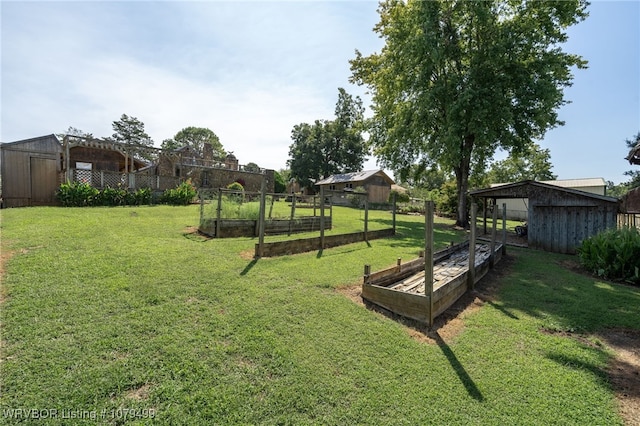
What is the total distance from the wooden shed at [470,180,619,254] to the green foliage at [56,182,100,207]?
18605 mm

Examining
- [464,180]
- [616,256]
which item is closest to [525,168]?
[464,180]

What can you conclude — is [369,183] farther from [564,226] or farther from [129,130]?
[129,130]

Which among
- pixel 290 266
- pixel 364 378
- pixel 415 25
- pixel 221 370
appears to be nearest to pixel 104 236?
pixel 290 266

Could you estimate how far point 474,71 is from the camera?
15000mm

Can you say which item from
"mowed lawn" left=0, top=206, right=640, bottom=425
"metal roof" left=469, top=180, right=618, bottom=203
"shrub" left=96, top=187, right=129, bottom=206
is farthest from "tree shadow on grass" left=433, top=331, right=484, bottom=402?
"shrub" left=96, top=187, right=129, bottom=206

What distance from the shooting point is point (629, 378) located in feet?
9.82

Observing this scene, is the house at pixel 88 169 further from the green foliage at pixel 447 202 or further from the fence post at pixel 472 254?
the green foliage at pixel 447 202

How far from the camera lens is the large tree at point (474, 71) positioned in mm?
14250

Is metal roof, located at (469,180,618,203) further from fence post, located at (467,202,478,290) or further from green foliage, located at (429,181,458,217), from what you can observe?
green foliage, located at (429,181,458,217)

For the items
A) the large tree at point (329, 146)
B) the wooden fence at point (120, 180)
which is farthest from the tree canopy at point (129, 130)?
the wooden fence at point (120, 180)

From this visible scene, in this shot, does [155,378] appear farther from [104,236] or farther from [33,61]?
[33,61]

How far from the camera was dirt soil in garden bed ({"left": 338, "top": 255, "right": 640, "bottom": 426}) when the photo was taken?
269 centimetres

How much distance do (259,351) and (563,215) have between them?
13.0 metres

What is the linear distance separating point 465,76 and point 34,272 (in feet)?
60.9
